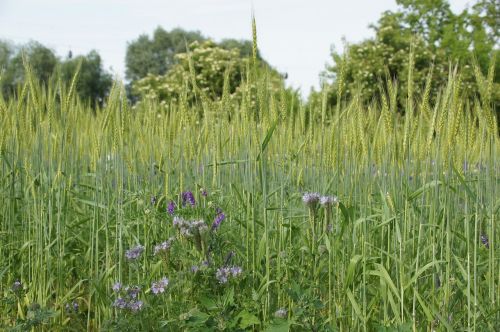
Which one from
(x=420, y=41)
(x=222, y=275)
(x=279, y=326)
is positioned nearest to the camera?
(x=279, y=326)

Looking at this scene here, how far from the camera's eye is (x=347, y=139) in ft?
6.64

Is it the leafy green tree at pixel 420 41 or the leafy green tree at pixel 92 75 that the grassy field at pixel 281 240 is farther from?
the leafy green tree at pixel 92 75

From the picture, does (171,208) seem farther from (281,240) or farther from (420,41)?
(420,41)

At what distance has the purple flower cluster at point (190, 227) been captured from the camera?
1.74 metres

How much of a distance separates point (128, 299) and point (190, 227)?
0.28m

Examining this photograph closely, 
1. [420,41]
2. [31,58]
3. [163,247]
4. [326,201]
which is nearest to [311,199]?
[326,201]

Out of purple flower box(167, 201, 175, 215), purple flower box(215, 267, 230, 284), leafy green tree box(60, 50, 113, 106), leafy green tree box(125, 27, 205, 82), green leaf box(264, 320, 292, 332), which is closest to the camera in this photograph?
green leaf box(264, 320, 292, 332)

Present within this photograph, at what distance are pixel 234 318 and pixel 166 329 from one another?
25cm

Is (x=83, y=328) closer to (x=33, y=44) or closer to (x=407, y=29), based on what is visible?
(x=407, y=29)

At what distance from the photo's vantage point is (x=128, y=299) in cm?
178

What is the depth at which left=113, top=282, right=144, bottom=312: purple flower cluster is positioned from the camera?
1.75 meters

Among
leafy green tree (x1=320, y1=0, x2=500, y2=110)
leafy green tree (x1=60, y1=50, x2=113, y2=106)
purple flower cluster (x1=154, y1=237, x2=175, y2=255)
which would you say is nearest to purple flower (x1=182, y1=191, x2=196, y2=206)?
purple flower cluster (x1=154, y1=237, x2=175, y2=255)

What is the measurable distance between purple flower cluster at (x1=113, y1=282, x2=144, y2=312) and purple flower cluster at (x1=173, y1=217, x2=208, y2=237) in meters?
0.22

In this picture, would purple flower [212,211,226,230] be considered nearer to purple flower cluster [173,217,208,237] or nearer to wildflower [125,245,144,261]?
purple flower cluster [173,217,208,237]
